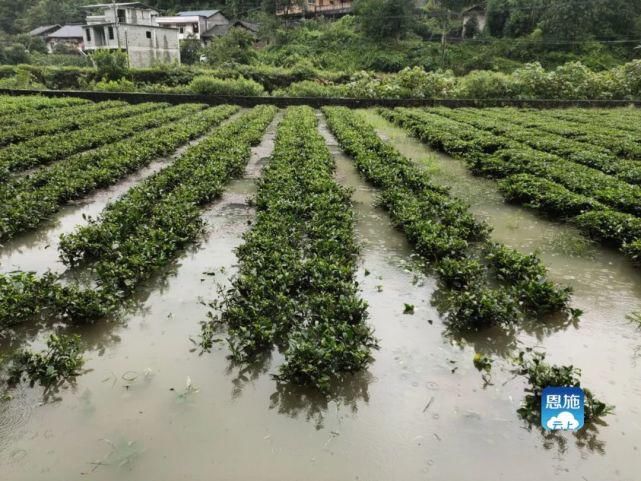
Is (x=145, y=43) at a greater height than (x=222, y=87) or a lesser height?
greater

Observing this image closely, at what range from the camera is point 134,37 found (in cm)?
4966

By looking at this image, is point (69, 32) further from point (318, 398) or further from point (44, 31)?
point (318, 398)

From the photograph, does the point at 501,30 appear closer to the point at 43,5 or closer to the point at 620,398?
the point at 620,398

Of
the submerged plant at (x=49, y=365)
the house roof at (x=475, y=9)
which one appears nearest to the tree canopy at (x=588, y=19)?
the house roof at (x=475, y=9)

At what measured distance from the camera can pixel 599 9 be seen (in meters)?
49.3

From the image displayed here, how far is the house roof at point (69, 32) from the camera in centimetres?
6059

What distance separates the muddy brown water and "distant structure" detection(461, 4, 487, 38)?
59725mm

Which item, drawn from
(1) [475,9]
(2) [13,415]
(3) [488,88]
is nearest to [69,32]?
(1) [475,9]

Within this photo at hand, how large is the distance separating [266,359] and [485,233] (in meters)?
4.85

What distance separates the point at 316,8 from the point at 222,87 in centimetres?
4829

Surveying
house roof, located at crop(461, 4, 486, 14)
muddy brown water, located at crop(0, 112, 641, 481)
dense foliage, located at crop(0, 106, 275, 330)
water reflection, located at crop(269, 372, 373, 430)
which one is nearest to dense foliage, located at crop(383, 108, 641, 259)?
muddy brown water, located at crop(0, 112, 641, 481)

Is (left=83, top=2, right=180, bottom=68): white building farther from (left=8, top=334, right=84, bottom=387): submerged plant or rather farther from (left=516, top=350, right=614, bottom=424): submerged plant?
(left=516, top=350, right=614, bottom=424): submerged plant

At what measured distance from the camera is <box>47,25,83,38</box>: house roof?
60.6 metres

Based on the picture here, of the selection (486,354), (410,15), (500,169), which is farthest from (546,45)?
(486,354)
